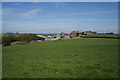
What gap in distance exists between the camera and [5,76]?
2689mm

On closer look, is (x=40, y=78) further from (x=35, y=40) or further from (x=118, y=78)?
(x=35, y=40)

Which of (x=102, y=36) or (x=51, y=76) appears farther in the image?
(x=102, y=36)

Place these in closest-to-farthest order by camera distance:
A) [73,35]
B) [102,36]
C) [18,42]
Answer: [18,42] → [102,36] → [73,35]

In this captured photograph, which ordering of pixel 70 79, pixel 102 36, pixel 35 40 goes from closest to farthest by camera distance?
1. pixel 70 79
2. pixel 35 40
3. pixel 102 36

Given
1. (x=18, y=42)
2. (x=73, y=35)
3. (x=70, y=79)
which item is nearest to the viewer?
(x=70, y=79)

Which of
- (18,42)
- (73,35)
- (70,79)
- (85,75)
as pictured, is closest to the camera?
(70,79)

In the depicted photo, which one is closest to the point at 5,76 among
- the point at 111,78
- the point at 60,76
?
the point at 60,76

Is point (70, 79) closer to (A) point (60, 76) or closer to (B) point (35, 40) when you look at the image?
(A) point (60, 76)

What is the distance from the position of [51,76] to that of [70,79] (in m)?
0.45

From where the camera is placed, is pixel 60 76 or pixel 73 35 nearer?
pixel 60 76

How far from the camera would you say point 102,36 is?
27.0m

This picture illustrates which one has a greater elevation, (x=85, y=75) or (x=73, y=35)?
(x=73, y=35)

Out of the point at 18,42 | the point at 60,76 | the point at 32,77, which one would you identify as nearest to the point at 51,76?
the point at 60,76

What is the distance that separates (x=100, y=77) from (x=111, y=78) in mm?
233
